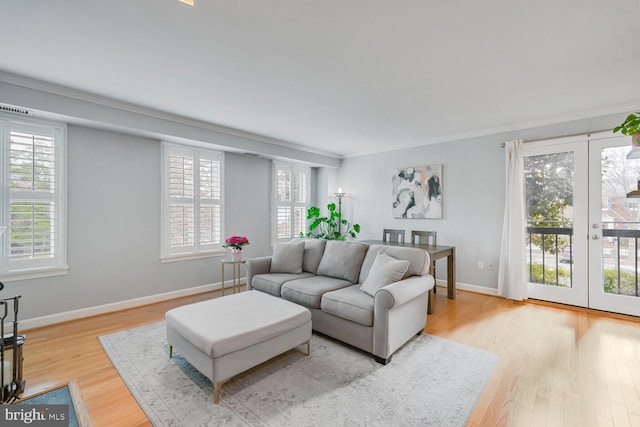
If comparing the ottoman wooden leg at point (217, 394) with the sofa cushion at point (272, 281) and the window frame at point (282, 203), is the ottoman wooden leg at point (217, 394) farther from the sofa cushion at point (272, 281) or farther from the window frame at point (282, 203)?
the window frame at point (282, 203)

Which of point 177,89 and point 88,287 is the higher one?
point 177,89

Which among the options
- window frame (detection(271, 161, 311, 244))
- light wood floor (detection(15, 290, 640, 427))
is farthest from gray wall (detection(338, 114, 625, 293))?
window frame (detection(271, 161, 311, 244))

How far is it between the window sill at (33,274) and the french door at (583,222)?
20.2 ft

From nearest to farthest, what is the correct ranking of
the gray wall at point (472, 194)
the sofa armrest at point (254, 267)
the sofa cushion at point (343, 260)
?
the sofa cushion at point (343, 260), the sofa armrest at point (254, 267), the gray wall at point (472, 194)

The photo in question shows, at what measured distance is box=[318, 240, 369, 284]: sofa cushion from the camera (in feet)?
10.9

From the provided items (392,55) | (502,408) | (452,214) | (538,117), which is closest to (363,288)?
(502,408)

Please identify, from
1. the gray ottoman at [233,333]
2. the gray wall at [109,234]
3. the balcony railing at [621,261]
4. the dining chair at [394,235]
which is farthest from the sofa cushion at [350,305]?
the balcony railing at [621,261]

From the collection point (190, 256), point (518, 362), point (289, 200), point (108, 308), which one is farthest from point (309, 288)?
point (289, 200)

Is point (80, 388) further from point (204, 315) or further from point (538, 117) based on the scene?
point (538, 117)

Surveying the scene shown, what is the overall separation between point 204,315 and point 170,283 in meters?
2.26

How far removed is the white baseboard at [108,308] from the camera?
3123mm

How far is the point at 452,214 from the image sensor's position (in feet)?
15.8

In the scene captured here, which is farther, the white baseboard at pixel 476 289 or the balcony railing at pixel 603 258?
the white baseboard at pixel 476 289

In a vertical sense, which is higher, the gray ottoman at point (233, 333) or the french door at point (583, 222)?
the french door at point (583, 222)
